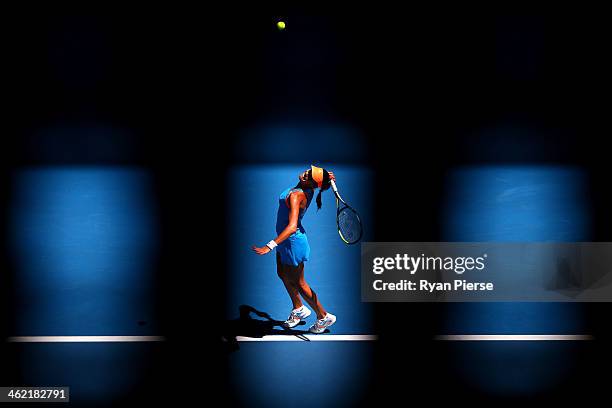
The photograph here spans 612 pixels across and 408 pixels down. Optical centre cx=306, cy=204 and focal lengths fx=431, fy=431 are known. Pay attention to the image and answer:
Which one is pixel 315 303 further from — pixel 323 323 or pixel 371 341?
pixel 371 341

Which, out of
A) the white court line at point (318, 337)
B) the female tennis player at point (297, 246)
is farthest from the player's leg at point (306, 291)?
the white court line at point (318, 337)

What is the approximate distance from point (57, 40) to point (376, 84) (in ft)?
9.88

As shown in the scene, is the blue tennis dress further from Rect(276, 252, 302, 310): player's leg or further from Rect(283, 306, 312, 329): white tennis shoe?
Rect(283, 306, 312, 329): white tennis shoe

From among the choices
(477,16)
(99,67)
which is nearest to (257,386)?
(99,67)

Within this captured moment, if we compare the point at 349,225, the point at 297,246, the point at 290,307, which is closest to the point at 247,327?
the point at 290,307

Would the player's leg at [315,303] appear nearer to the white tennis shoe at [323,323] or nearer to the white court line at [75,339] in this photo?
the white tennis shoe at [323,323]

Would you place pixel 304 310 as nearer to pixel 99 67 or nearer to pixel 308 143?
pixel 308 143

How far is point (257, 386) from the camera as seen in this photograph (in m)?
4.12

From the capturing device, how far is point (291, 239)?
405 cm

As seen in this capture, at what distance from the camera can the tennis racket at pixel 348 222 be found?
13.3ft

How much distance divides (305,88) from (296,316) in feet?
7.07

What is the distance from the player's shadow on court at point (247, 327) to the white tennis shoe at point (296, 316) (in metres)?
0.05

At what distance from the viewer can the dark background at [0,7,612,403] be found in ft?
13.2

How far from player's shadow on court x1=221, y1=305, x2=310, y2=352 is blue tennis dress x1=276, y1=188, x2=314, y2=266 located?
1.86 feet
